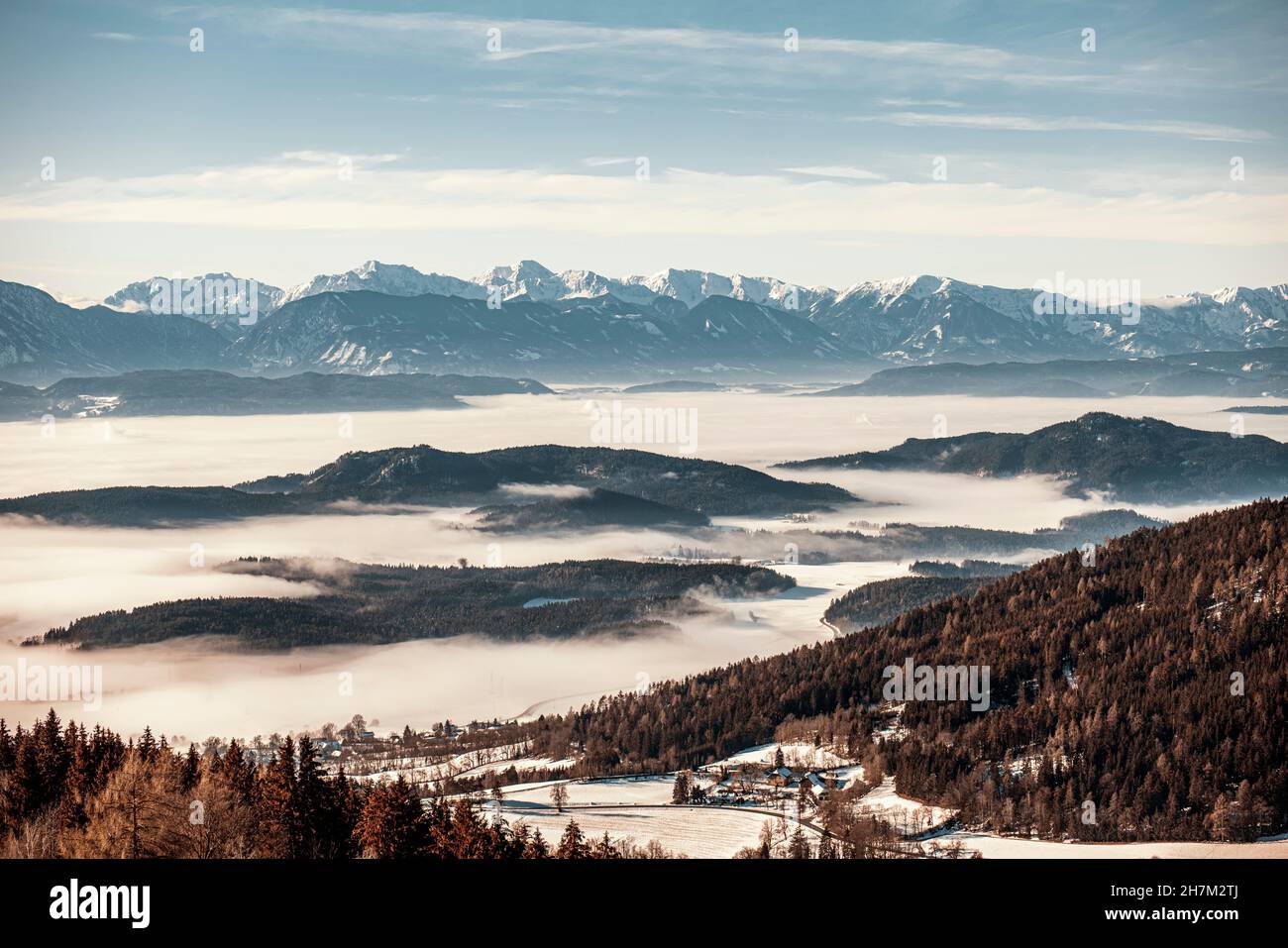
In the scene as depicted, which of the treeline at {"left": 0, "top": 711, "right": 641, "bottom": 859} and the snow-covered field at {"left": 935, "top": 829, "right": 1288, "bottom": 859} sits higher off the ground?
the treeline at {"left": 0, "top": 711, "right": 641, "bottom": 859}

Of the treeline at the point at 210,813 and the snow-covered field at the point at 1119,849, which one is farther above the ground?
the treeline at the point at 210,813

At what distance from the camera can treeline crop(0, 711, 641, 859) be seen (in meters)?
96.7

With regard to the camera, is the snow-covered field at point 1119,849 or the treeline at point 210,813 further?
the snow-covered field at point 1119,849

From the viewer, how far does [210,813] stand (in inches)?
4099

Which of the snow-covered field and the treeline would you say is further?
the snow-covered field

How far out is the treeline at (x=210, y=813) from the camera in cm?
9669

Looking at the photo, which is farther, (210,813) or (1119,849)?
(1119,849)

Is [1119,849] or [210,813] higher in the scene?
[210,813]

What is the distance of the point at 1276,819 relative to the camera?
199500 mm
